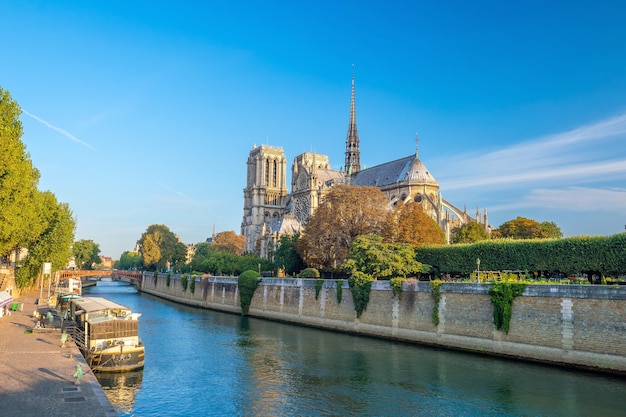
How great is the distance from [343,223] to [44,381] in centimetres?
3681

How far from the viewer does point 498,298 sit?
2923cm

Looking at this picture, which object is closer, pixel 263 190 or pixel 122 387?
pixel 122 387

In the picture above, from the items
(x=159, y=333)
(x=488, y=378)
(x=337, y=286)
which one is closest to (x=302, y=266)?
(x=337, y=286)

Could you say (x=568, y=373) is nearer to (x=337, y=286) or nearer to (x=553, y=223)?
(x=337, y=286)

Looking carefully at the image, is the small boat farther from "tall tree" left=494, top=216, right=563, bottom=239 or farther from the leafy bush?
"tall tree" left=494, top=216, right=563, bottom=239

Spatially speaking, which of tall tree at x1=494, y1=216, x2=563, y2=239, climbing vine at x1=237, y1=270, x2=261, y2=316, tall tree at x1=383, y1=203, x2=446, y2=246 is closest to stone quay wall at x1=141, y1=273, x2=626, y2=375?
climbing vine at x1=237, y1=270, x2=261, y2=316

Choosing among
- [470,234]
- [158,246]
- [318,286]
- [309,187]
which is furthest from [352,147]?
[318,286]

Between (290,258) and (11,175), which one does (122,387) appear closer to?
(11,175)

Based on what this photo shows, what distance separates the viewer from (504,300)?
2897 cm

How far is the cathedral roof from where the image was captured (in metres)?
80.2

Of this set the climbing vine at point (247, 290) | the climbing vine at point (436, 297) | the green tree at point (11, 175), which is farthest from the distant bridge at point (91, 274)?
the climbing vine at point (436, 297)

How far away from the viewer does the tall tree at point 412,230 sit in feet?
161

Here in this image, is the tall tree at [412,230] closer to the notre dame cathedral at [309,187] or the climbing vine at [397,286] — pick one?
the climbing vine at [397,286]

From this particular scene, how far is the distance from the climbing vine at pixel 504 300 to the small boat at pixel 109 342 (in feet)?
59.6
